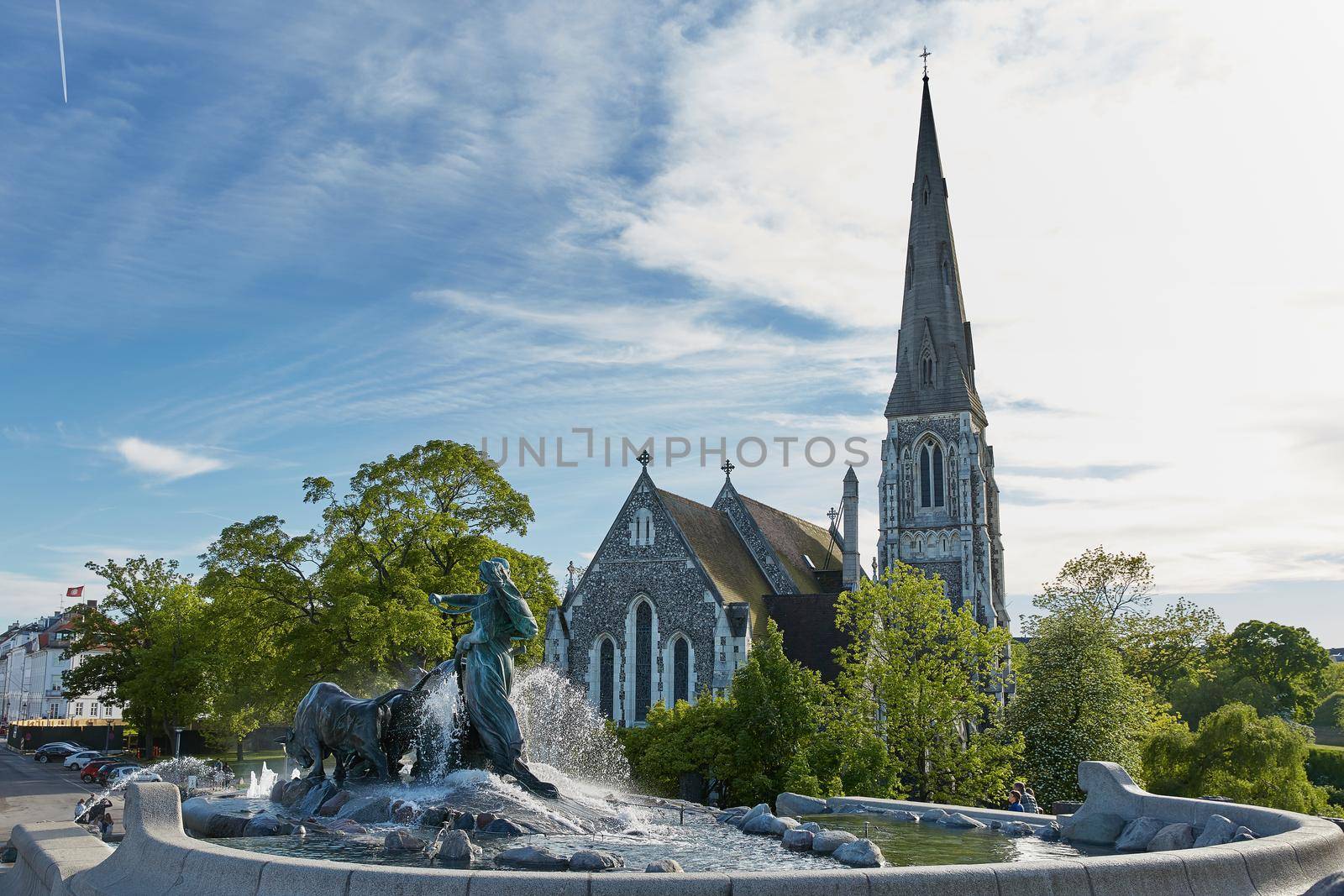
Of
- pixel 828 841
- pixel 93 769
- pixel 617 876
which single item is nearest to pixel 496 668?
pixel 828 841

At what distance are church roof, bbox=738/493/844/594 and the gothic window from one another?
7.33 meters

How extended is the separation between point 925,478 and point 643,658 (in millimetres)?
16113

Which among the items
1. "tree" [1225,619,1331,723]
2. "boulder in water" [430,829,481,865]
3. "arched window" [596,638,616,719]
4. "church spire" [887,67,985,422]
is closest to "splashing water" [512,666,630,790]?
"arched window" [596,638,616,719]

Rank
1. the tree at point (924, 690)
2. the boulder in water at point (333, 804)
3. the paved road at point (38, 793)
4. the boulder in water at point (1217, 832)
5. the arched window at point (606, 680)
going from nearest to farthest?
the boulder in water at point (1217, 832)
the boulder in water at point (333, 804)
the paved road at point (38, 793)
the tree at point (924, 690)
the arched window at point (606, 680)

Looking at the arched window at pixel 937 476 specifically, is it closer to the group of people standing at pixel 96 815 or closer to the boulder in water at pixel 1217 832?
the group of people standing at pixel 96 815

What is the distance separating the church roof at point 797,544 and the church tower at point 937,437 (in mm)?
3565

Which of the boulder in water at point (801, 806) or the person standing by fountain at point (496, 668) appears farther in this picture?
the boulder in water at point (801, 806)

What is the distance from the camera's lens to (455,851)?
9.00 metres

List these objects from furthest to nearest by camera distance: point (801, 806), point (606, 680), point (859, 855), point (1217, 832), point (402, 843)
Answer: point (606, 680) → point (801, 806) → point (1217, 832) → point (402, 843) → point (859, 855)

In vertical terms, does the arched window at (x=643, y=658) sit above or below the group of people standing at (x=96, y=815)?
above

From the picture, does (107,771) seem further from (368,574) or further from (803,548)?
(803,548)

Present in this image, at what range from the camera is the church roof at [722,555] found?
39125mm

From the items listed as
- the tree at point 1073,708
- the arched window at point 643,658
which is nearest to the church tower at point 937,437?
the tree at point 1073,708

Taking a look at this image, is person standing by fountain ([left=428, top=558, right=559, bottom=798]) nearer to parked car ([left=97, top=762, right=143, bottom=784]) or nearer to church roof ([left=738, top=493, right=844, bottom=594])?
parked car ([left=97, top=762, right=143, bottom=784])
